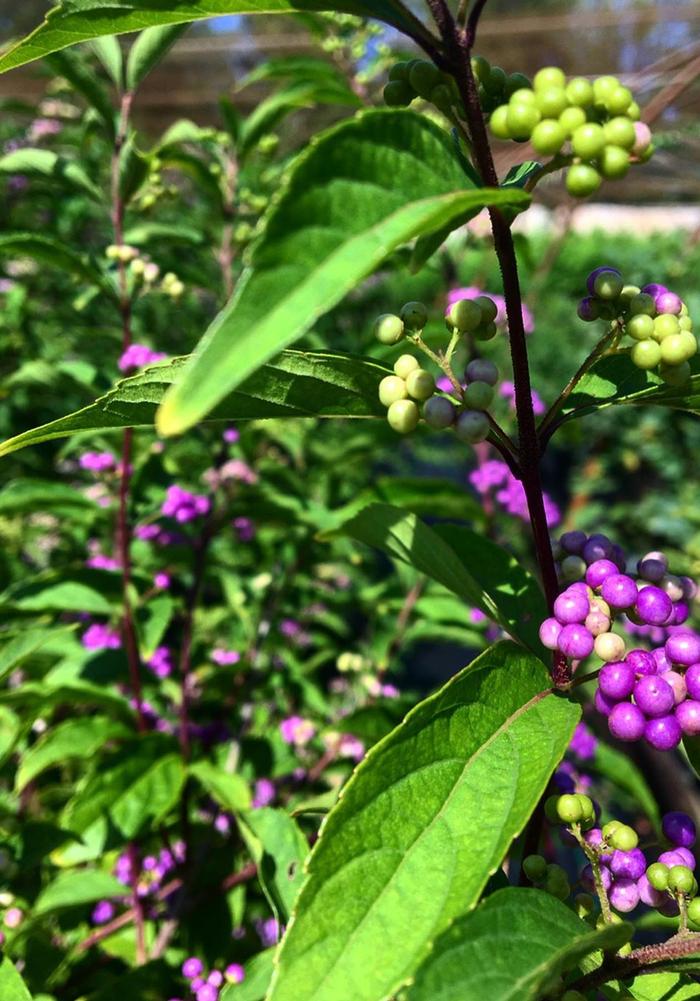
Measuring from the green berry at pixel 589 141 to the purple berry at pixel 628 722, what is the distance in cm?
59

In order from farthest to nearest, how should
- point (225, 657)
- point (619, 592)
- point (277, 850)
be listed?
1. point (225, 657)
2. point (277, 850)
3. point (619, 592)

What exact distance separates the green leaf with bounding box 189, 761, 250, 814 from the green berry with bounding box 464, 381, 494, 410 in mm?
1204

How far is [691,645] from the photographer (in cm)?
88

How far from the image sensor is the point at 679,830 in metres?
1.00

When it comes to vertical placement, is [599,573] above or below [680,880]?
above

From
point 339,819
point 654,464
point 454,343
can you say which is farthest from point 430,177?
point 654,464

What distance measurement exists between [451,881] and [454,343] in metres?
0.60

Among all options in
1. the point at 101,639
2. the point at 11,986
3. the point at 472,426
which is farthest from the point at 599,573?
the point at 101,639

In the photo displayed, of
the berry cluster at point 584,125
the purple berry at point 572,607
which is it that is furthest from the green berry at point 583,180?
the purple berry at point 572,607

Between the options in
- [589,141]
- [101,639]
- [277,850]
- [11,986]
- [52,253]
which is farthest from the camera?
[101,639]

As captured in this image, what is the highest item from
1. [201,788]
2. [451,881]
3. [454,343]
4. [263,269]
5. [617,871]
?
[263,269]

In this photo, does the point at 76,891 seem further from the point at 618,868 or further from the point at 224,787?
the point at 618,868

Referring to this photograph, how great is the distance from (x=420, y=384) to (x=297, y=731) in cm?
163

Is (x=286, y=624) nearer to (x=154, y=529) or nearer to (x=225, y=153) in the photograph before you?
(x=154, y=529)
